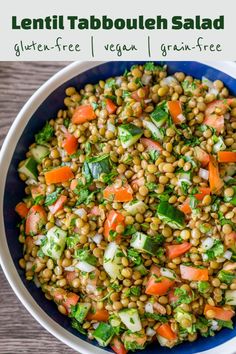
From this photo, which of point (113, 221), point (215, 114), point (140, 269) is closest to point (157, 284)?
point (140, 269)

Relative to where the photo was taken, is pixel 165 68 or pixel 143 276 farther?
pixel 165 68

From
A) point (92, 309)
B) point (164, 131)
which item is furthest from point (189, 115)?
point (92, 309)

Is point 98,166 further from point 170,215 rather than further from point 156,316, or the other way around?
point 156,316

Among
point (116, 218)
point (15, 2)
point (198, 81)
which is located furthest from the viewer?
point (15, 2)

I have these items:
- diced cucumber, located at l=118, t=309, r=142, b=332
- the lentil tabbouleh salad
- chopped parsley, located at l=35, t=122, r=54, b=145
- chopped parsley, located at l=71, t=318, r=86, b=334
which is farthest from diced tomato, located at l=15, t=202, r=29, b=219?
diced cucumber, located at l=118, t=309, r=142, b=332

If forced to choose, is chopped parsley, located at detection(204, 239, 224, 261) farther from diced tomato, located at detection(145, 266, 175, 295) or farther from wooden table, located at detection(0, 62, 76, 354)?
wooden table, located at detection(0, 62, 76, 354)

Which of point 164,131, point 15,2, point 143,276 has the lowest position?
point 143,276

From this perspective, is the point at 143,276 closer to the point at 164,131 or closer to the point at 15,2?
the point at 164,131

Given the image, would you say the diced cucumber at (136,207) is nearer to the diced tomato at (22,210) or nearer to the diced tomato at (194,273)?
the diced tomato at (194,273)
